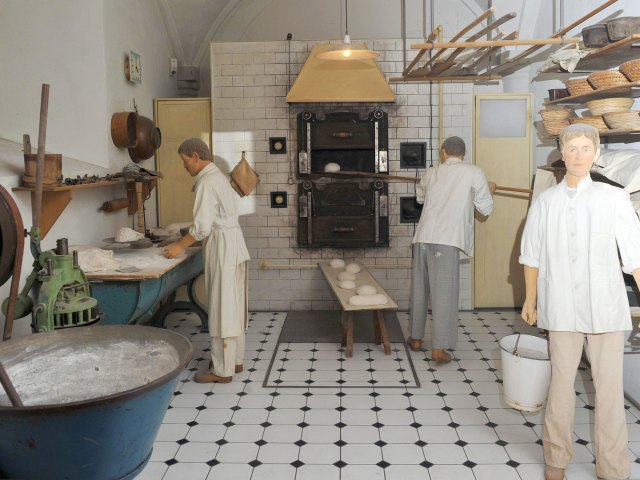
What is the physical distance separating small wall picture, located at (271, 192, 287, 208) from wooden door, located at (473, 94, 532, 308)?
2016mm

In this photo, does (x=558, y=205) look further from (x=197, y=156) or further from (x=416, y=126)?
(x=416, y=126)

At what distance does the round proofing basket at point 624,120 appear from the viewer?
3914 millimetres

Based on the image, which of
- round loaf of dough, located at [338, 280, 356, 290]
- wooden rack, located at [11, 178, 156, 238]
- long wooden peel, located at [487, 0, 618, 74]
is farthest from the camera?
round loaf of dough, located at [338, 280, 356, 290]

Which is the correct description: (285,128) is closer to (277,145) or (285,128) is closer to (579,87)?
(277,145)

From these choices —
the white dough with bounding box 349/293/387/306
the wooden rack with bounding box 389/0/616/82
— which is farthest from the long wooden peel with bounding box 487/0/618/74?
the white dough with bounding box 349/293/387/306

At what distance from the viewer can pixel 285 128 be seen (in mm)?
6809

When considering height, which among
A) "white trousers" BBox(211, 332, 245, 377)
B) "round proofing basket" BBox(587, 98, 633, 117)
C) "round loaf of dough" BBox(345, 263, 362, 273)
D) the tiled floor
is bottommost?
the tiled floor

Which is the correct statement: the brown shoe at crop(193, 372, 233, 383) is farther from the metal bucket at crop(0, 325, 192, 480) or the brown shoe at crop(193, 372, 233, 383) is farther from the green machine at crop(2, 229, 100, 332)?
the metal bucket at crop(0, 325, 192, 480)

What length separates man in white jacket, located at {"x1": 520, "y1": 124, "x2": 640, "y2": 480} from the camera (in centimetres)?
320

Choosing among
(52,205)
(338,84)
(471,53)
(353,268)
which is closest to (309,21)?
(338,84)

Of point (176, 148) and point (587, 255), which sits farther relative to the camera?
point (176, 148)

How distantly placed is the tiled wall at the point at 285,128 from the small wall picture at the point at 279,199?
Answer: 0.05m

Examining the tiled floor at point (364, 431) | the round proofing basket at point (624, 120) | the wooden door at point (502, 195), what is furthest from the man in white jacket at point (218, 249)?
the wooden door at point (502, 195)

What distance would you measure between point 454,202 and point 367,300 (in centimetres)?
105
